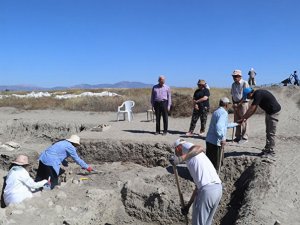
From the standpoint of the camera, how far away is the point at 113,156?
10586mm

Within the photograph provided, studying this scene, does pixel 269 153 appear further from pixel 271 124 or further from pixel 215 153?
pixel 215 153

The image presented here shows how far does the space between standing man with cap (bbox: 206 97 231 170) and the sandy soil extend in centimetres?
86

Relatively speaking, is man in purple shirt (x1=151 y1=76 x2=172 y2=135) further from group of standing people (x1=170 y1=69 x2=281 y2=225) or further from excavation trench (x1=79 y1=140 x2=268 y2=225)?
excavation trench (x1=79 y1=140 x2=268 y2=225)

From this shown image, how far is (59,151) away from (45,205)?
140 cm

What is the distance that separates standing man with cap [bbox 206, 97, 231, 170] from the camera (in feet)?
22.6

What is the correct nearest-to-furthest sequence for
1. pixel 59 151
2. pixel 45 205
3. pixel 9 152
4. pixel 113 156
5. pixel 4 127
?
pixel 45 205, pixel 59 151, pixel 113 156, pixel 9 152, pixel 4 127

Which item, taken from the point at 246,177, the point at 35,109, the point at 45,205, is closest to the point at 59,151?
the point at 45,205

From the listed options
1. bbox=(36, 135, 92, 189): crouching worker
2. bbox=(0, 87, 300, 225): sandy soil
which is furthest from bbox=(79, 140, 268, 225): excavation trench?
bbox=(36, 135, 92, 189): crouching worker

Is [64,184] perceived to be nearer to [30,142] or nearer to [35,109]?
[30,142]

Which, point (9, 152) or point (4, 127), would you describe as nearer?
point (9, 152)

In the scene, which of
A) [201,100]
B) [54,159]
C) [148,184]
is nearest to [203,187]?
[148,184]

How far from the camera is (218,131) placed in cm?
695

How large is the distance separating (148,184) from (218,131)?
1.93 metres

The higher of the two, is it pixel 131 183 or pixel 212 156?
pixel 212 156
